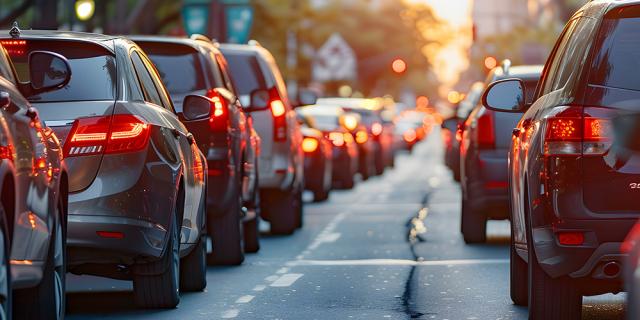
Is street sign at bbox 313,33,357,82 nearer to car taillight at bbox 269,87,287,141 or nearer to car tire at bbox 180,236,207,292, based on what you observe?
car taillight at bbox 269,87,287,141

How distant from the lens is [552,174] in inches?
360

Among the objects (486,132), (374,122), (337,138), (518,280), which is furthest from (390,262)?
(374,122)

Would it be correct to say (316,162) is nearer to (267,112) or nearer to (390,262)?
(267,112)

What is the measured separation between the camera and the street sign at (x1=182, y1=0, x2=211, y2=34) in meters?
38.5

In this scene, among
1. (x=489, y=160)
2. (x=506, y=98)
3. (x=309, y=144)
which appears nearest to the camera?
(x=506, y=98)

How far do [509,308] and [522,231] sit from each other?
60.4 inches

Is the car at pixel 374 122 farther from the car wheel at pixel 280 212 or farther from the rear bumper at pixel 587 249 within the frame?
the rear bumper at pixel 587 249

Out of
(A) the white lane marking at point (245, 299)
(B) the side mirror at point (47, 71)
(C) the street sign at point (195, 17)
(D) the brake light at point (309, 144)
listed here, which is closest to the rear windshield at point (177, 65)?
(A) the white lane marking at point (245, 299)

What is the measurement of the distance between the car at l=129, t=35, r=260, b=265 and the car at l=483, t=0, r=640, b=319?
511 cm

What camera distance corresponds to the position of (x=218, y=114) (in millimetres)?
14461

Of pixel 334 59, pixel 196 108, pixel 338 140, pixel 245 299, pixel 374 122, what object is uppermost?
pixel 196 108

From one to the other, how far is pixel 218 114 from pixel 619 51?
18.7 feet

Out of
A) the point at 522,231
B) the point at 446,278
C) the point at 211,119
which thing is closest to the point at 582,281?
the point at 522,231

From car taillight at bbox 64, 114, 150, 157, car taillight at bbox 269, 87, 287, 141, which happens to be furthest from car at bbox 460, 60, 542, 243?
car taillight at bbox 64, 114, 150, 157
